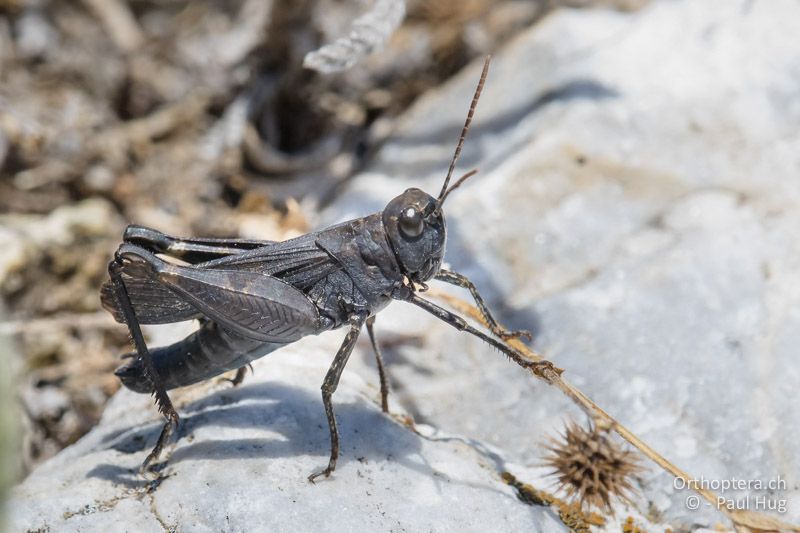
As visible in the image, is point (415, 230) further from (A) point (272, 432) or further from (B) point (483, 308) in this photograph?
(A) point (272, 432)

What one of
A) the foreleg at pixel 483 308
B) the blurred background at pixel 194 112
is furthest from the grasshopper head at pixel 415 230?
the blurred background at pixel 194 112

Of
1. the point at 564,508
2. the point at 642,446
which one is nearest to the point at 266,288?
the point at 564,508

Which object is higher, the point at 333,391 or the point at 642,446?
the point at 642,446

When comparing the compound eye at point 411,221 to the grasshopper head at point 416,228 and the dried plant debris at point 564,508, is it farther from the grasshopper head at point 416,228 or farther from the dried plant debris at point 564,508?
the dried plant debris at point 564,508

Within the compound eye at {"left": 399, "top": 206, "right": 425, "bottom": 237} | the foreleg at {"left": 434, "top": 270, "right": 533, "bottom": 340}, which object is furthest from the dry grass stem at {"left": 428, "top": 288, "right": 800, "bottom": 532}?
the compound eye at {"left": 399, "top": 206, "right": 425, "bottom": 237}

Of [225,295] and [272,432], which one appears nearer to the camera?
[225,295]

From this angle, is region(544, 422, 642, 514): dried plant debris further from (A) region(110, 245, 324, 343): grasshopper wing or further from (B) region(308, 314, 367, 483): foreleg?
(A) region(110, 245, 324, 343): grasshopper wing
